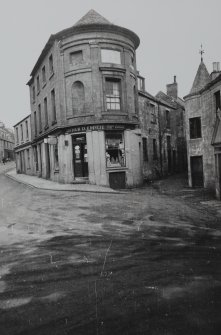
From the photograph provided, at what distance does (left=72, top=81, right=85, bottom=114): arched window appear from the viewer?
21.9 meters

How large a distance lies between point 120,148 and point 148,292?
17350 millimetres

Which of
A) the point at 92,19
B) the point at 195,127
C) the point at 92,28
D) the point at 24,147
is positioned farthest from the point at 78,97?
the point at 24,147

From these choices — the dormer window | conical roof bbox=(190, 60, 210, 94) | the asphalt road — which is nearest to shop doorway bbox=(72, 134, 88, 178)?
the dormer window

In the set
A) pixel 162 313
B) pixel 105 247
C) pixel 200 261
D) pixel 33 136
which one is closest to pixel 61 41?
pixel 33 136

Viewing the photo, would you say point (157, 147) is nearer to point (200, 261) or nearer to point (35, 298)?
point (200, 261)

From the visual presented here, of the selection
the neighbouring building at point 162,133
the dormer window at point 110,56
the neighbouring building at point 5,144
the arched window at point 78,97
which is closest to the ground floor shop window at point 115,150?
the arched window at point 78,97

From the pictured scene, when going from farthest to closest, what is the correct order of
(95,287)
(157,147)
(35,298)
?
(157,147), (95,287), (35,298)

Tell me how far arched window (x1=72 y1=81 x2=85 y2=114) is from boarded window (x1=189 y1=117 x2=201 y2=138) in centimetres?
787

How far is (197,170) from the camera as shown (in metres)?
23.0

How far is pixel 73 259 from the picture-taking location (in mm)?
7051

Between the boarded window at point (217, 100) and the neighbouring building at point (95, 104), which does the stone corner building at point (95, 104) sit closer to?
the neighbouring building at point (95, 104)

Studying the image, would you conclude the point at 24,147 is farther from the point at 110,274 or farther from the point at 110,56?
the point at 110,274

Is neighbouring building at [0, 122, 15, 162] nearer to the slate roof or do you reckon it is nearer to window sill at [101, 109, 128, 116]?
the slate roof

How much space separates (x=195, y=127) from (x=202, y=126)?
108cm
